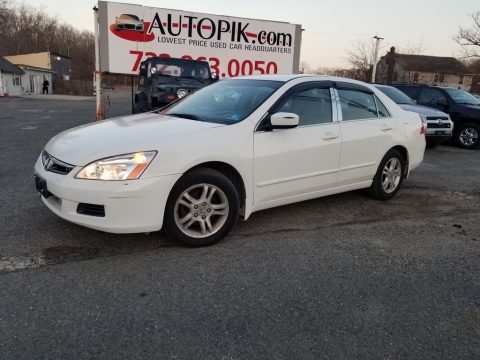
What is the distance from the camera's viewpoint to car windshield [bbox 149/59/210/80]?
11250 mm

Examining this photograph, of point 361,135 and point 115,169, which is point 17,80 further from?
point 115,169

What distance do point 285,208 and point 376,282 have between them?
187 cm

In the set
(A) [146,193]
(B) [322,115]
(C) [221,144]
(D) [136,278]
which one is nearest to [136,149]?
(A) [146,193]

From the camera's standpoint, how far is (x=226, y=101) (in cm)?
441

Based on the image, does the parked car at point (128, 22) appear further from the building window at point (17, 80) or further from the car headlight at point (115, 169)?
the building window at point (17, 80)

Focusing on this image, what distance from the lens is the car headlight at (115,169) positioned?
3.24 meters

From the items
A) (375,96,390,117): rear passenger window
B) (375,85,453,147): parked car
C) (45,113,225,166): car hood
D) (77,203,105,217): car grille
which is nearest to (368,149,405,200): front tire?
(375,96,390,117): rear passenger window

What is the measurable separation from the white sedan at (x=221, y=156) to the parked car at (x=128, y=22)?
964 centimetres

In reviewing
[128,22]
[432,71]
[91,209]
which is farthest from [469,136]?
[432,71]

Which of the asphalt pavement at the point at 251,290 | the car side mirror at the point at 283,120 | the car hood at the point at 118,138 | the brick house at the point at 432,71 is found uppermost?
the brick house at the point at 432,71

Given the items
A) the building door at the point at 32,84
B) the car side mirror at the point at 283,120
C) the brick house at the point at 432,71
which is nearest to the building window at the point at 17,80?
the building door at the point at 32,84

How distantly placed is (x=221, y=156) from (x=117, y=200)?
37.6 inches

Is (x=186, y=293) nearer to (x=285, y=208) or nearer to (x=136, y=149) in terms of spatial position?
(x=136, y=149)

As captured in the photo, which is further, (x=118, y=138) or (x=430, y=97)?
(x=430, y=97)
